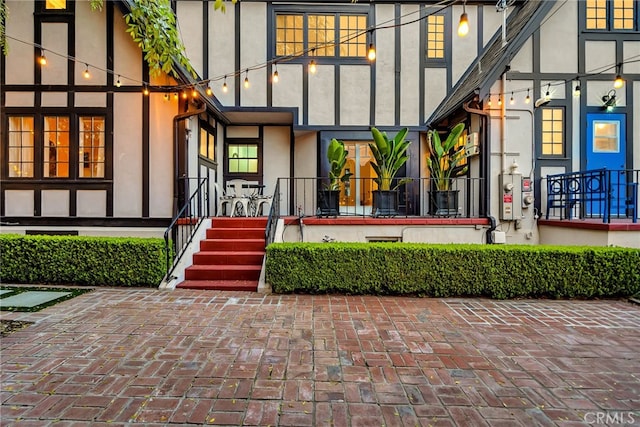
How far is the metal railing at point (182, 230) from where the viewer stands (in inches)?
228

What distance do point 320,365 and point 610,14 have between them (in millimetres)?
10312

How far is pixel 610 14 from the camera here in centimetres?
751

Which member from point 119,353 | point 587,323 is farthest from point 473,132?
point 119,353

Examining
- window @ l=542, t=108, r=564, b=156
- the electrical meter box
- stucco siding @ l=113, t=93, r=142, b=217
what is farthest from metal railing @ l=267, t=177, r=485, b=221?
stucco siding @ l=113, t=93, r=142, b=217

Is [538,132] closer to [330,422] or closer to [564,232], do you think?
[564,232]

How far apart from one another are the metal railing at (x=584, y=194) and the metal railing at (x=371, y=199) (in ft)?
5.41

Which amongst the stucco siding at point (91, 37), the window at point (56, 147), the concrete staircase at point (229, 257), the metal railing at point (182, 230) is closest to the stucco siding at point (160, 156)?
the metal railing at point (182, 230)

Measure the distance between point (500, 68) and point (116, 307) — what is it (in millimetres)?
8432

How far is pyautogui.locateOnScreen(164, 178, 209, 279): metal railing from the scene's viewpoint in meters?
5.80

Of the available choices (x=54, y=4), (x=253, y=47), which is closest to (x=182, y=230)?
(x=253, y=47)

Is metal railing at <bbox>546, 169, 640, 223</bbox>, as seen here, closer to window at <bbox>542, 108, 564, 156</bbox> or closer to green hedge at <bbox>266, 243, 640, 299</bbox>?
window at <bbox>542, 108, 564, 156</bbox>

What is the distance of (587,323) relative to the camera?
13.1ft

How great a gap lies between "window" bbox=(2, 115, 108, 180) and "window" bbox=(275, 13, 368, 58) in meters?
5.17

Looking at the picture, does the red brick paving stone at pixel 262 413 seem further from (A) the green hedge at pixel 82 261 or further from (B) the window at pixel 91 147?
(B) the window at pixel 91 147
